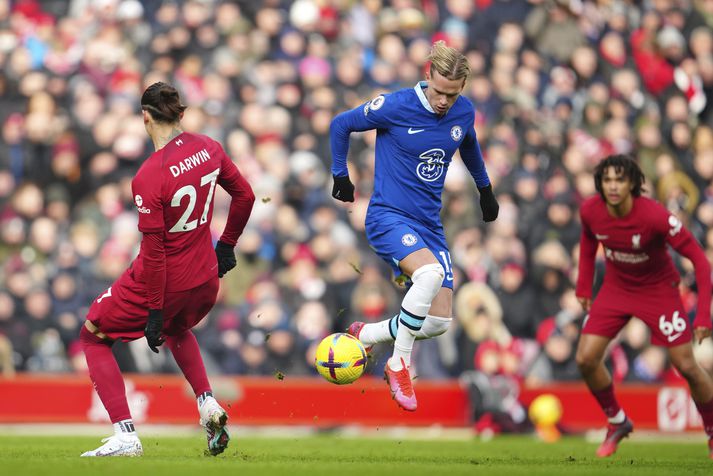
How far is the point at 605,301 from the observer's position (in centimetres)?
1210

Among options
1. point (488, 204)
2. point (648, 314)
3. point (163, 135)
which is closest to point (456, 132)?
point (488, 204)

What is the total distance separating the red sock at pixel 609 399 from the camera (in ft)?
40.1

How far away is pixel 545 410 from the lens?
15.8 meters

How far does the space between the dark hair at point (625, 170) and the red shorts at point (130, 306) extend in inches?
136

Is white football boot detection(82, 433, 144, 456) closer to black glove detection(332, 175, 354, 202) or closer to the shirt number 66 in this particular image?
black glove detection(332, 175, 354, 202)

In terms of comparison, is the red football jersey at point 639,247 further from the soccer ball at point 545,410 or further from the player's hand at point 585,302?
the soccer ball at point 545,410

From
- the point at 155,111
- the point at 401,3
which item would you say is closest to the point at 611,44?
the point at 401,3

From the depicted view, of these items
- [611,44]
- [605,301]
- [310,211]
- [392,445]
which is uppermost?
[611,44]

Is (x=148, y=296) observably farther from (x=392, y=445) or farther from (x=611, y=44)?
(x=611, y=44)

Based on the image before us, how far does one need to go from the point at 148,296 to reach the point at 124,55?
8923 mm

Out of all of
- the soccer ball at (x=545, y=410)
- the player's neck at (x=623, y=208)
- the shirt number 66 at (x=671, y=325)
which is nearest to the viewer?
the player's neck at (x=623, y=208)

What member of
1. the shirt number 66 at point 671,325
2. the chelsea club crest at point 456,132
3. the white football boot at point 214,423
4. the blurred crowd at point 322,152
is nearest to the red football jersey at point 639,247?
the shirt number 66 at point 671,325

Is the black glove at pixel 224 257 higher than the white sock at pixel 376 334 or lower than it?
higher

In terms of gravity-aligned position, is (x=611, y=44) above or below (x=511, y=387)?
above
